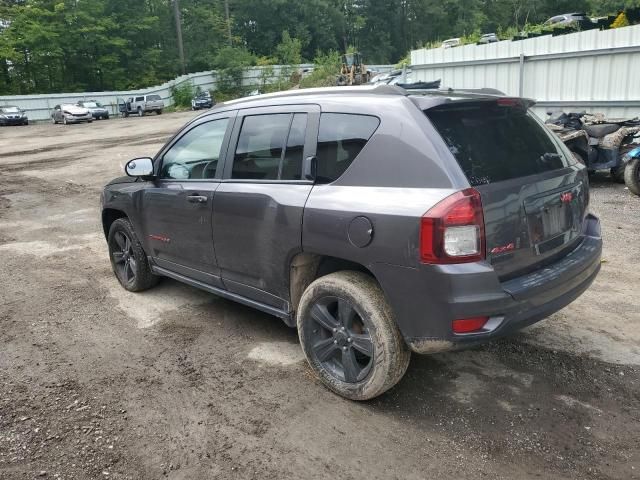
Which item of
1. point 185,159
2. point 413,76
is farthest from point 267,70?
point 185,159

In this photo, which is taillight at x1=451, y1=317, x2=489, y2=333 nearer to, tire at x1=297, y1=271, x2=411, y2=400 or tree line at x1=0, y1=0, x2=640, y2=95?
tire at x1=297, y1=271, x2=411, y2=400

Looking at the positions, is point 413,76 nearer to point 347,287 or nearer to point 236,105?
point 236,105

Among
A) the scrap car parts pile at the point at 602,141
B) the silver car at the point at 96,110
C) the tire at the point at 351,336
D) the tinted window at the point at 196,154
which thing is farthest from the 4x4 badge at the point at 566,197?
the silver car at the point at 96,110

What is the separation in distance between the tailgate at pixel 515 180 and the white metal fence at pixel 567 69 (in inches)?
329

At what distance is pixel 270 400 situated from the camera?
3.47 metres

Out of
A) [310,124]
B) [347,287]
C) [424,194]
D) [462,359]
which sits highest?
[310,124]

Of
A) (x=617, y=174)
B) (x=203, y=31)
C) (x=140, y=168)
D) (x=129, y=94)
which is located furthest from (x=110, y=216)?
(x=203, y=31)

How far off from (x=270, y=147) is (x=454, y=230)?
1.55 m

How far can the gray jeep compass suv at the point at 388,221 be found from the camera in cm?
288

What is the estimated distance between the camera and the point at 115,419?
10.9ft

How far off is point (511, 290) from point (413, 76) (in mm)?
14499

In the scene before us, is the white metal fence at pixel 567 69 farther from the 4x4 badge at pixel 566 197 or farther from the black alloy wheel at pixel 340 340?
the black alloy wheel at pixel 340 340

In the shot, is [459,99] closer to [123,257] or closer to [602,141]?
[123,257]

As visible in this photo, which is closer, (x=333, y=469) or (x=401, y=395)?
(x=333, y=469)
